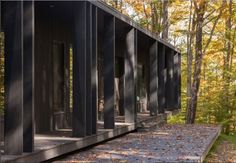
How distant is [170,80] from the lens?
75.8 feet

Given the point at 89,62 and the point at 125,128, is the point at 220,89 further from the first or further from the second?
the point at 89,62

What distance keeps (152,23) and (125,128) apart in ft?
60.9

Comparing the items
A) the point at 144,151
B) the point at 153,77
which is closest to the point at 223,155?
the point at 153,77

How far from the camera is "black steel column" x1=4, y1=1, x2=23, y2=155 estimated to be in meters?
7.16

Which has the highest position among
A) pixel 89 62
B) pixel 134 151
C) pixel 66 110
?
pixel 89 62

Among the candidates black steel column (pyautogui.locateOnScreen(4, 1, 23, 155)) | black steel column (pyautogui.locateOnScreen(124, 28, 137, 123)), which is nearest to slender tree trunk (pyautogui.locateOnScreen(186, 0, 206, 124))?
black steel column (pyautogui.locateOnScreen(124, 28, 137, 123))

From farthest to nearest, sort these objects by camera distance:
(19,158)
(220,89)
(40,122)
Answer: (220,89), (40,122), (19,158)

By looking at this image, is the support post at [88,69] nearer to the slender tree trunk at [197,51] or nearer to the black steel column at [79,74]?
the black steel column at [79,74]

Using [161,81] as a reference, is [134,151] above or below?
below

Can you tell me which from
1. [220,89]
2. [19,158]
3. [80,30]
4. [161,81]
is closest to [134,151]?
[80,30]

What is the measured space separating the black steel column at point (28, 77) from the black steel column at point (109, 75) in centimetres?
444

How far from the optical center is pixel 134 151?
996 centimetres

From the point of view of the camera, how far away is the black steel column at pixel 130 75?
46.7 ft

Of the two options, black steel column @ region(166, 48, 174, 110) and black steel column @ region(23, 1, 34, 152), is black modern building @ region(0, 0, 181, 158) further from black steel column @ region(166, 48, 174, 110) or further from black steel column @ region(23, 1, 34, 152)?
black steel column @ region(166, 48, 174, 110)
